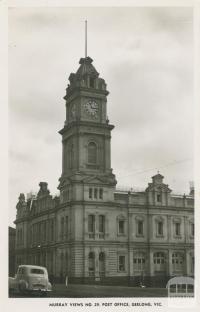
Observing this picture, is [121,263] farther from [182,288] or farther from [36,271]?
[182,288]

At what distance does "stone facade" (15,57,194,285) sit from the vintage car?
933 centimetres

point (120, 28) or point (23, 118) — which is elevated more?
point (120, 28)

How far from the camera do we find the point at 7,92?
14.4 m

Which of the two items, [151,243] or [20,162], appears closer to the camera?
[20,162]

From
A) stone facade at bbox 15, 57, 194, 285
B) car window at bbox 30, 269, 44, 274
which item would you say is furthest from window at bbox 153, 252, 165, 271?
car window at bbox 30, 269, 44, 274

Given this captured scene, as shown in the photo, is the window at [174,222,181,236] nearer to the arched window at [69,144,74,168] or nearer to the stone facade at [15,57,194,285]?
the stone facade at [15,57,194,285]

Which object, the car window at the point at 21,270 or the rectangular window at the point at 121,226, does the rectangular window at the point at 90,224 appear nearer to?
the rectangular window at the point at 121,226

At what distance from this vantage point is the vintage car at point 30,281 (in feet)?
50.2

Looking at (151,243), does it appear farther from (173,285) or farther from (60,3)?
(60,3)

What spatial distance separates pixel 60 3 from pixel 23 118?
391 centimetres

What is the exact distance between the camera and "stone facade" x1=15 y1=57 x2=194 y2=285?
2897cm

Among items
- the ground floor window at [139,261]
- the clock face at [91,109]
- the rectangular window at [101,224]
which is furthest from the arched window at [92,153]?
the ground floor window at [139,261]

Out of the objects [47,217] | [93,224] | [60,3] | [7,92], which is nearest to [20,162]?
[7,92]

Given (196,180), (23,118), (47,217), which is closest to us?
(196,180)
